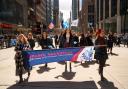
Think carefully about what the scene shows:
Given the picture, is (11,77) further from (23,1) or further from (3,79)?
(23,1)

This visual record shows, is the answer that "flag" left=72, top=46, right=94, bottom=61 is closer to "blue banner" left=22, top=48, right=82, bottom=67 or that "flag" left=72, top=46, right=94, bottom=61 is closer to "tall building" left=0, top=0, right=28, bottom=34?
"blue banner" left=22, top=48, right=82, bottom=67

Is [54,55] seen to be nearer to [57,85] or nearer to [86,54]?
[86,54]

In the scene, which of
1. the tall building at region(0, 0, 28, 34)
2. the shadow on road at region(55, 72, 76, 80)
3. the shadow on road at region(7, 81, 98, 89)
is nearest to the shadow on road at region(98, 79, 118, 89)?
the shadow on road at region(7, 81, 98, 89)

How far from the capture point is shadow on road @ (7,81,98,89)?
12109 mm

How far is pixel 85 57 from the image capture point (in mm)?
15320

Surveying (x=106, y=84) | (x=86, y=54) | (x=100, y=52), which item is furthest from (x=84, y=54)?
(x=106, y=84)

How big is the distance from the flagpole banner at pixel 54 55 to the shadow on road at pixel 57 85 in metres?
1.02

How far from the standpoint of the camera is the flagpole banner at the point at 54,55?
13641 mm

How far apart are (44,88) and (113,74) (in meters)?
4.52

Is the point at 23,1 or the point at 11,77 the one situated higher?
the point at 23,1

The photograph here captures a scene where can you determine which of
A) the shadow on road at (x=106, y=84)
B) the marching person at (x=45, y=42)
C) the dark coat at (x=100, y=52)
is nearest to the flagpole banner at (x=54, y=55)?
the dark coat at (x=100, y=52)

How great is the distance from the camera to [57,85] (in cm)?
1255

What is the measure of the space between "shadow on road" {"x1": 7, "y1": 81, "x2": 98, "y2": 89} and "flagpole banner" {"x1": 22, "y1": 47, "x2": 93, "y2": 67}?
102cm

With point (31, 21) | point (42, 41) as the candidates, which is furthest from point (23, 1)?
point (42, 41)
